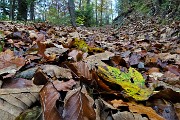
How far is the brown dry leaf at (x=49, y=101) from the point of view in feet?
2.76

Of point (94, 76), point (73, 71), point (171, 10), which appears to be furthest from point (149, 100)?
point (171, 10)

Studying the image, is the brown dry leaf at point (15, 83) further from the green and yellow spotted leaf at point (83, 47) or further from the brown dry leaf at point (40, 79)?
the green and yellow spotted leaf at point (83, 47)

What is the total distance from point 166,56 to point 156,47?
0.82m

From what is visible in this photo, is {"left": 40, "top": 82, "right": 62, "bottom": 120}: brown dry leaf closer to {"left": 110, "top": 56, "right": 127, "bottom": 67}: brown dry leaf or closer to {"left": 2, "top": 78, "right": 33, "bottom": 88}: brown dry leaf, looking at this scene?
{"left": 2, "top": 78, "right": 33, "bottom": 88}: brown dry leaf

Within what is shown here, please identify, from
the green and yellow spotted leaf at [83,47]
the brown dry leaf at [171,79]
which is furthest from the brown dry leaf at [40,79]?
the green and yellow spotted leaf at [83,47]

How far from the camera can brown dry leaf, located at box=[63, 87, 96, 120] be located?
0.85m

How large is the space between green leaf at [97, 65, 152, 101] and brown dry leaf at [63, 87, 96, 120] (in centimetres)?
26

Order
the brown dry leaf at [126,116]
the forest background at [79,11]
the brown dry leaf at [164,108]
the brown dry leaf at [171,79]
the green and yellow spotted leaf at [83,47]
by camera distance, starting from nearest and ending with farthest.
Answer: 1. the brown dry leaf at [126,116]
2. the brown dry leaf at [164,108]
3. the brown dry leaf at [171,79]
4. the green and yellow spotted leaf at [83,47]
5. the forest background at [79,11]

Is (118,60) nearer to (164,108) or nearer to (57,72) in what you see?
(57,72)

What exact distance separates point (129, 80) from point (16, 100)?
614 mm

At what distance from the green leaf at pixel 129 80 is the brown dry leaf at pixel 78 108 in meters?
0.26

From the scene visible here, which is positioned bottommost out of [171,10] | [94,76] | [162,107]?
[162,107]

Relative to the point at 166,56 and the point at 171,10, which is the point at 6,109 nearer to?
the point at 166,56

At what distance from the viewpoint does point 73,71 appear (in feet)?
4.23
